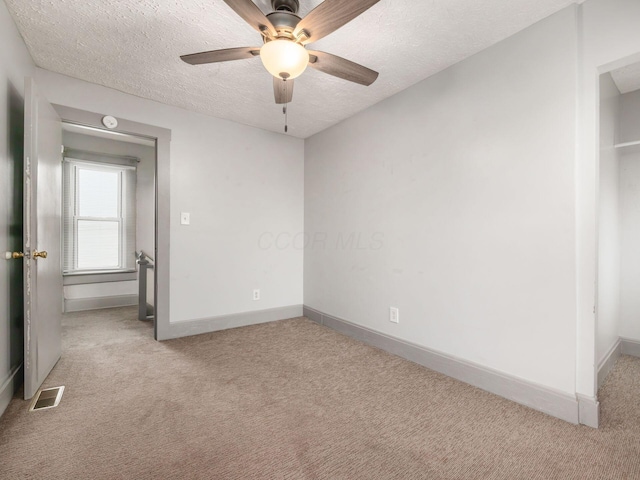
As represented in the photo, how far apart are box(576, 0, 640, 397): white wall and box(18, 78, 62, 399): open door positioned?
3.22m

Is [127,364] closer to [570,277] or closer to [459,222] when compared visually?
[459,222]

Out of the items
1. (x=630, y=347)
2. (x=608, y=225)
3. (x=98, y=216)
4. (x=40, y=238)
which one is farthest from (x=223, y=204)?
(x=630, y=347)

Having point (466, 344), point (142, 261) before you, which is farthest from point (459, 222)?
point (142, 261)

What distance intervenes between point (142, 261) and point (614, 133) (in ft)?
16.6

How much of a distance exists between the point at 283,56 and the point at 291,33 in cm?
16

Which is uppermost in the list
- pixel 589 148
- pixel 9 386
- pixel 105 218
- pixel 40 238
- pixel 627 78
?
pixel 627 78

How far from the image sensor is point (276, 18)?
1583 mm

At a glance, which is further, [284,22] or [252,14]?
[284,22]

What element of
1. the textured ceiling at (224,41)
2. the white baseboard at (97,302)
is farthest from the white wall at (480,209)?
the white baseboard at (97,302)

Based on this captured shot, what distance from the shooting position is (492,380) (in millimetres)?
2035

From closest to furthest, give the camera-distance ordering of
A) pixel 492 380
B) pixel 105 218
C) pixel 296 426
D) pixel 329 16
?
pixel 329 16, pixel 296 426, pixel 492 380, pixel 105 218

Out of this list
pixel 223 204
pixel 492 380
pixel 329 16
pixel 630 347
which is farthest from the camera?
pixel 223 204

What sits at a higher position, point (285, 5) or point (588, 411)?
point (285, 5)

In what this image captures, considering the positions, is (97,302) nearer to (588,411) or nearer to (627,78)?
(588,411)
